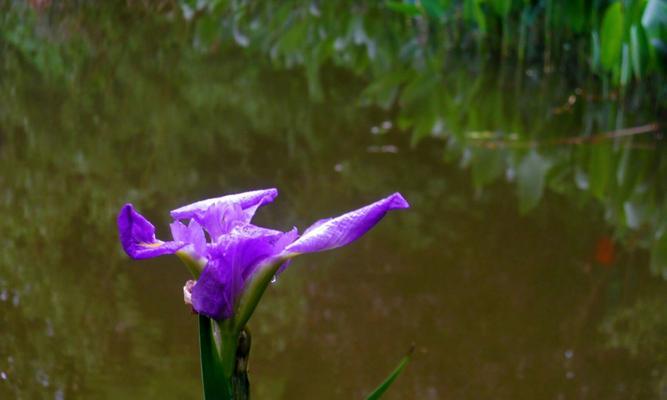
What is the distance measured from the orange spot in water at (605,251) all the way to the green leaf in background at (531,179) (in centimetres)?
18

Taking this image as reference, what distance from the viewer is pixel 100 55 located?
2.86m

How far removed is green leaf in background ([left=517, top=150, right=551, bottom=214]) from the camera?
1.61 metres

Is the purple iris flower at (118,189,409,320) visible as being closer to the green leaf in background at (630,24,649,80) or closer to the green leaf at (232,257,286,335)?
the green leaf at (232,257,286,335)

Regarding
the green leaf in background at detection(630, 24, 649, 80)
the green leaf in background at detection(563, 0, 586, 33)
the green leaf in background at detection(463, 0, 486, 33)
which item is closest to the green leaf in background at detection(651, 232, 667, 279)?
the green leaf in background at detection(630, 24, 649, 80)

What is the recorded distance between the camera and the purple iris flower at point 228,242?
1.32 ft

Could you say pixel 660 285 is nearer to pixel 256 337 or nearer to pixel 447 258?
pixel 447 258

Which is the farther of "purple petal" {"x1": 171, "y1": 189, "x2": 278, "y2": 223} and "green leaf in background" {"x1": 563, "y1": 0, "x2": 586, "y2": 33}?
"green leaf in background" {"x1": 563, "y1": 0, "x2": 586, "y2": 33}

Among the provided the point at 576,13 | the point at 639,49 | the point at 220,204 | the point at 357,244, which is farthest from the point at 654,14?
the point at 220,204

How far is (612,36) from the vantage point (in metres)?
2.28

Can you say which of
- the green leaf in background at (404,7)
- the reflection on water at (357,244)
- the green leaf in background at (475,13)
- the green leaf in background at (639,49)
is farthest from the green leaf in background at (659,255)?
the green leaf in background at (404,7)

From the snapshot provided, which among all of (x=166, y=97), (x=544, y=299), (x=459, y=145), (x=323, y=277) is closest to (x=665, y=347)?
(x=544, y=299)

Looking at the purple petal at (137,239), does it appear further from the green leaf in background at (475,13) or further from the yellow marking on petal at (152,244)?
the green leaf in background at (475,13)

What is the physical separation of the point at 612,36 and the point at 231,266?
210 centimetres

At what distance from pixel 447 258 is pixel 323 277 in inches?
8.8
